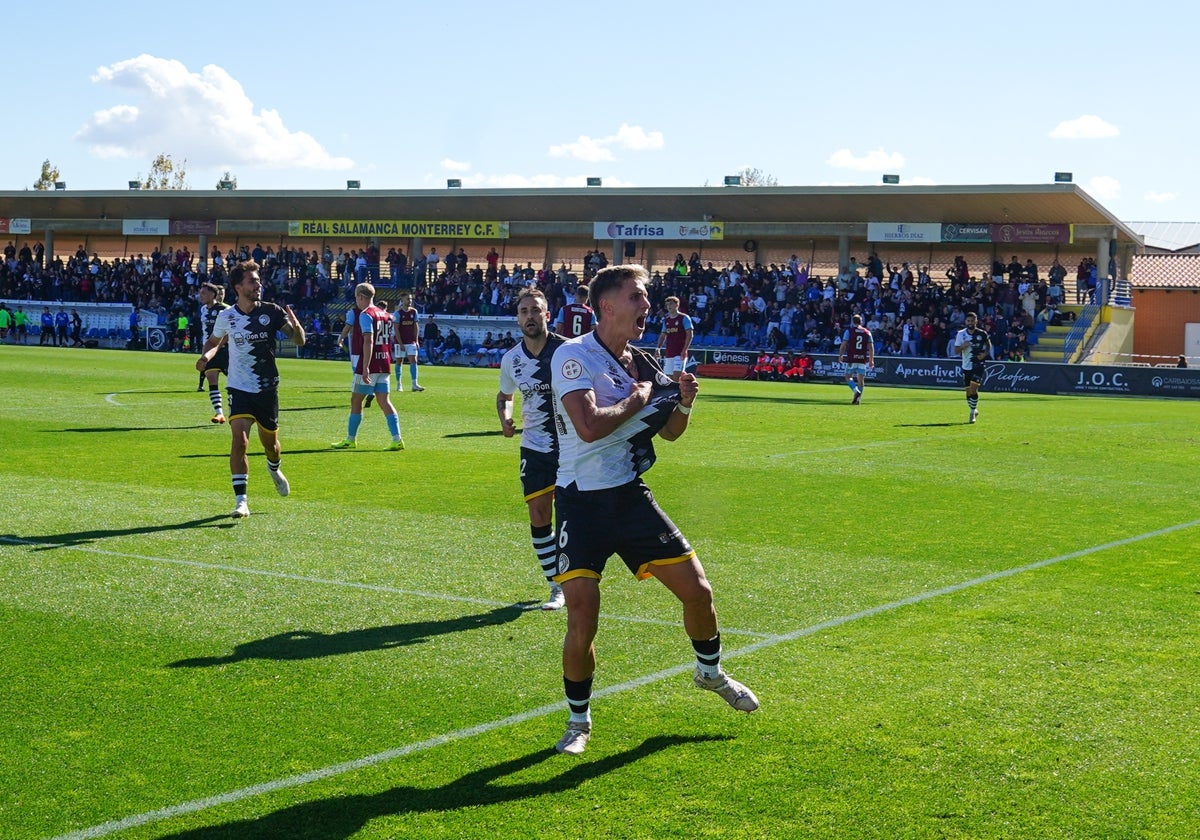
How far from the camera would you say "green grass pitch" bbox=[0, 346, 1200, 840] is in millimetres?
4902

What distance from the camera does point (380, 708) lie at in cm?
608

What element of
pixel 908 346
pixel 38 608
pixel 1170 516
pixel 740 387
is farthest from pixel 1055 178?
pixel 38 608

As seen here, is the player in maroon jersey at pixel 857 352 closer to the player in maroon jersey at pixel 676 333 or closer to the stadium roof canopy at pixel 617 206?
the player in maroon jersey at pixel 676 333

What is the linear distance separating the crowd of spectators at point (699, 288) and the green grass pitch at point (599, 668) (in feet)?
100.0

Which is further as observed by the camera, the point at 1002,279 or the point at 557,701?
the point at 1002,279

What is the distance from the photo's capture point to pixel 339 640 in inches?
290

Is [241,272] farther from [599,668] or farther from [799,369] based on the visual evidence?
[799,369]

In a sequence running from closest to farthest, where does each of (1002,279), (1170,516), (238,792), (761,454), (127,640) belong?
(238,792) < (127,640) < (1170,516) < (761,454) < (1002,279)

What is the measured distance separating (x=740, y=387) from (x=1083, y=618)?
28079 mm

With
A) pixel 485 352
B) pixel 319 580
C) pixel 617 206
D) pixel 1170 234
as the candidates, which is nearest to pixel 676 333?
pixel 319 580

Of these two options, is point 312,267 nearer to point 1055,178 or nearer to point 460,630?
point 1055,178

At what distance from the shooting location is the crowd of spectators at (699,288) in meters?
44.5

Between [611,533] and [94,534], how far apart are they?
669 centimetres

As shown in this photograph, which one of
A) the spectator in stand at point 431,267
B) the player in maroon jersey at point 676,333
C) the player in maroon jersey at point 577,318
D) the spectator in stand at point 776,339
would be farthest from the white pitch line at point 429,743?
the spectator in stand at point 431,267
